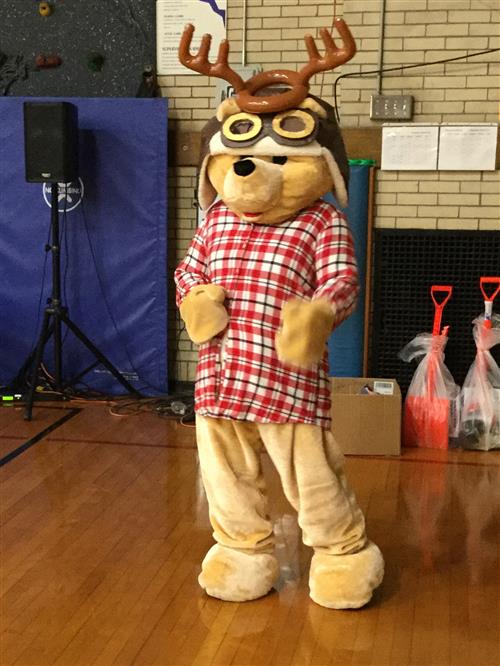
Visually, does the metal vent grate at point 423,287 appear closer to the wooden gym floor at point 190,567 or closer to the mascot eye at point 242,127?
→ the wooden gym floor at point 190,567

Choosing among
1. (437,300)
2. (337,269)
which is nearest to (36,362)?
(437,300)

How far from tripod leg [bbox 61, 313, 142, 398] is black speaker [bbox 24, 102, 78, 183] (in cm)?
75

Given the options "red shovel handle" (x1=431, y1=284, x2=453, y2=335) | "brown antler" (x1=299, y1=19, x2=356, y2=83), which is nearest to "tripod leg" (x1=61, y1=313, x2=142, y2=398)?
"red shovel handle" (x1=431, y1=284, x2=453, y2=335)

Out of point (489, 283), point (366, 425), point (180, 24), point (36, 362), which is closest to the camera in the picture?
point (366, 425)

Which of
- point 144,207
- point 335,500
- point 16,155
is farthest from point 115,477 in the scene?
point 16,155

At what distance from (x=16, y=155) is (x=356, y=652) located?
3.68 m

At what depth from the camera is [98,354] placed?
4.94 m

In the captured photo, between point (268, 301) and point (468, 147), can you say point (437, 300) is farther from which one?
point (268, 301)

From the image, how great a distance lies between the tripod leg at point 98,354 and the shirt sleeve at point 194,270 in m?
2.26

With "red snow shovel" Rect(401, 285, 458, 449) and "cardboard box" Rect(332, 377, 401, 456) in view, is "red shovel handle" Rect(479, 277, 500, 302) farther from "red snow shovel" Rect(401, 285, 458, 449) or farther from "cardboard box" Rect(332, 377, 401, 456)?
"cardboard box" Rect(332, 377, 401, 456)

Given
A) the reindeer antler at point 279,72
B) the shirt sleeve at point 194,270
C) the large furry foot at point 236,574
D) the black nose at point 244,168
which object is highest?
the reindeer antler at point 279,72

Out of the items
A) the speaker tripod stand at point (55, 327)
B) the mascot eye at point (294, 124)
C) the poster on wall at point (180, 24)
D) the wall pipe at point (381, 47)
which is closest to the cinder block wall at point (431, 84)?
the wall pipe at point (381, 47)

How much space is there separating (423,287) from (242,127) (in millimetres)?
2488

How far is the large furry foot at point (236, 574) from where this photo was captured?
2.66m
